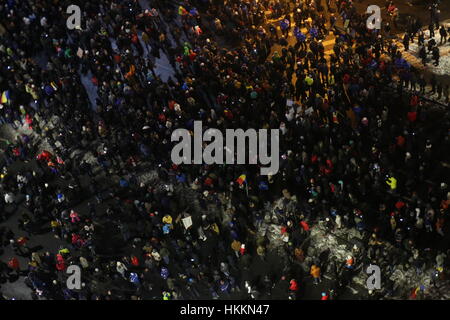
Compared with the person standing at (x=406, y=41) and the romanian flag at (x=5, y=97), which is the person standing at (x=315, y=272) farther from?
the romanian flag at (x=5, y=97)

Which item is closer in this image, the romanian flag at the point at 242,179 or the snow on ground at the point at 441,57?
the romanian flag at the point at 242,179

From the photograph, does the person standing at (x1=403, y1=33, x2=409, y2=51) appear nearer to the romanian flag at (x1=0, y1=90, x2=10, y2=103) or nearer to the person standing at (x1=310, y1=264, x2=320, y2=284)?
the person standing at (x1=310, y1=264, x2=320, y2=284)

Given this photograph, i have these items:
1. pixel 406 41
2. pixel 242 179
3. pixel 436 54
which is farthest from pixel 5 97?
pixel 436 54

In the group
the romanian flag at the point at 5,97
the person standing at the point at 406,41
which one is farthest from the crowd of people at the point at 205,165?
the person standing at the point at 406,41

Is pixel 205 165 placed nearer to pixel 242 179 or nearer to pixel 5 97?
pixel 242 179

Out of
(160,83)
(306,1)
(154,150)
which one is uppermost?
(306,1)

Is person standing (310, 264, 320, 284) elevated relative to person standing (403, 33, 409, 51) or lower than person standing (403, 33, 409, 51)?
lower

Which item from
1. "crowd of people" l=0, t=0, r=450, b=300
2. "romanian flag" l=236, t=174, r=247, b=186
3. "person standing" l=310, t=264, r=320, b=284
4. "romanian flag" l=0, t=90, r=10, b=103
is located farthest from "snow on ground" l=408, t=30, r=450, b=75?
"romanian flag" l=0, t=90, r=10, b=103
